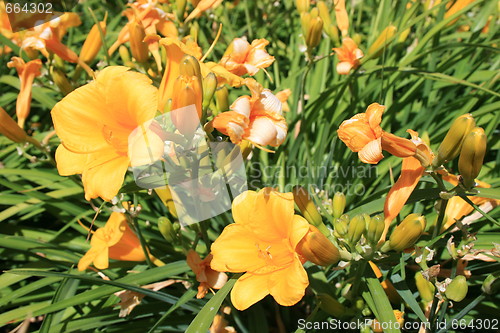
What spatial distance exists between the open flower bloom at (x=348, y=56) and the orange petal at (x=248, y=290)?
0.87 metres

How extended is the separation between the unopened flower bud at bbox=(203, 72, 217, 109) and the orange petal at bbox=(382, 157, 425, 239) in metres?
0.49

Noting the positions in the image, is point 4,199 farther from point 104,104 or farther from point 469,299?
point 469,299

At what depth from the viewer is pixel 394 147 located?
916 mm

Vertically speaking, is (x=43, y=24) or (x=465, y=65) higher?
(x=43, y=24)

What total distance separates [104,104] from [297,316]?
3.19ft

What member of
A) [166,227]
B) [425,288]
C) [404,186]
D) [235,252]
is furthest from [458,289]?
[166,227]

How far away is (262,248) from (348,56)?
885 mm

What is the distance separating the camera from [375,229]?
0.93 m

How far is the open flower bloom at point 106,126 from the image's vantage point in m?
0.88

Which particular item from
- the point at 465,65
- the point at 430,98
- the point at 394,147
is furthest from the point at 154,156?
the point at 465,65

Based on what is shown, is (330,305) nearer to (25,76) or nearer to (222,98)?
(222,98)

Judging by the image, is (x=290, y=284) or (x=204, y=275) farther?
(x=204, y=275)

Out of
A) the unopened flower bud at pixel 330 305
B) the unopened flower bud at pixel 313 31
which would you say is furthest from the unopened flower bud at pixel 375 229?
the unopened flower bud at pixel 313 31

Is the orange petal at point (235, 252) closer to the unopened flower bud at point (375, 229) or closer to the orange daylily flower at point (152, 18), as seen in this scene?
the unopened flower bud at point (375, 229)
